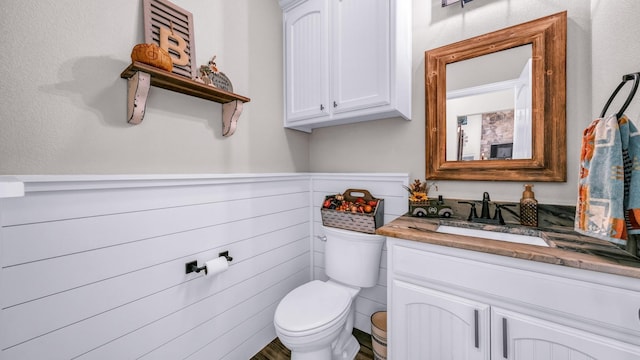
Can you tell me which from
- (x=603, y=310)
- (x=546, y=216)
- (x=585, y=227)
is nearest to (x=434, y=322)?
(x=603, y=310)

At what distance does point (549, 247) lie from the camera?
0.91 m

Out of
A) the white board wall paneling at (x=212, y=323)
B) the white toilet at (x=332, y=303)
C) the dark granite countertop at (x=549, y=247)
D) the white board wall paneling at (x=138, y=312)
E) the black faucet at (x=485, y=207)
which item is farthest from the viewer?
the black faucet at (x=485, y=207)

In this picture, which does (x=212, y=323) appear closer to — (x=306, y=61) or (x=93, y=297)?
(x=93, y=297)

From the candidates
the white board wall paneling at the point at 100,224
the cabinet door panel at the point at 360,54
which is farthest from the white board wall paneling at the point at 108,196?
the cabinet door panel at the point at 360,54

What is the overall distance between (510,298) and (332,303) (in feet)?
2.86

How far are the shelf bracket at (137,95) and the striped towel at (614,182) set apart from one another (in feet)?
5.71

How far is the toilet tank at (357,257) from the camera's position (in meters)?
1.54

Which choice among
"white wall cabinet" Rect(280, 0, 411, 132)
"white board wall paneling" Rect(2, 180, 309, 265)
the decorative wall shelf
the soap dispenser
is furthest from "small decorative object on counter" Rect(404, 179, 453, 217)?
the decorative wall shelf

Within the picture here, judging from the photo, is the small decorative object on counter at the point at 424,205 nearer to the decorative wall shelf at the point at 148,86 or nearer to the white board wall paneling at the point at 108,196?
the white board wall paneling at the point at 108,196

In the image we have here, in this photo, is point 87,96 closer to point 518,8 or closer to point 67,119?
point 67,119

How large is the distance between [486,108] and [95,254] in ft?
6.75

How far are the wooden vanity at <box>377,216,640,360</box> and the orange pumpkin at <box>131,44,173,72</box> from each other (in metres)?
1.26

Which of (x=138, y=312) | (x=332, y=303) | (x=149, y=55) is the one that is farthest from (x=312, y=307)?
(x=149, y=55)

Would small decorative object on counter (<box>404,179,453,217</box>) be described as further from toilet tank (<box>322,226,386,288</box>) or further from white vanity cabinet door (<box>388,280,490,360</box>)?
white vanity cabinet door (<box>388,280,490,360</box>)
